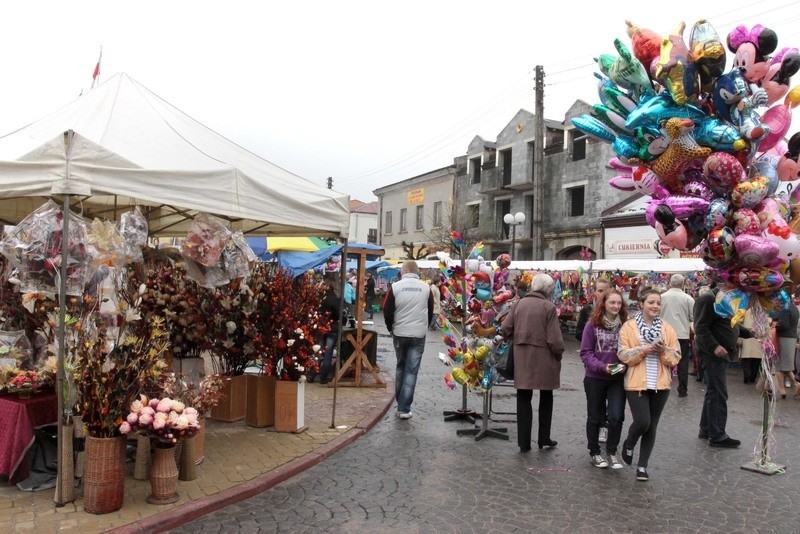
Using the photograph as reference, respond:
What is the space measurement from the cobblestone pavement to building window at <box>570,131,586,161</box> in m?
20.9

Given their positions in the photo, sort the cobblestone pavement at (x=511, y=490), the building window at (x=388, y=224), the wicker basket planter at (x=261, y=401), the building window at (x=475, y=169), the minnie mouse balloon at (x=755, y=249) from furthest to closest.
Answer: the building window at (x=388, y=224)
the building window at (x=475, y=169)
the wicker basket planter at (x=261, y=401)
the minnie mouse balloon at (x=755, y=249)
the cobblestone pavement at (x=511, y=490)

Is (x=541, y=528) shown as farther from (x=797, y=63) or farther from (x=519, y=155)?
(x=519, y=155)

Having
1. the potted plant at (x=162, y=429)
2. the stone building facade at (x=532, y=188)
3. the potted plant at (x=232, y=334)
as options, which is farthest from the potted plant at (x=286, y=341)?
the stone building facade at (x=532, y=188)

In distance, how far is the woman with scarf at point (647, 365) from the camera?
5.29m

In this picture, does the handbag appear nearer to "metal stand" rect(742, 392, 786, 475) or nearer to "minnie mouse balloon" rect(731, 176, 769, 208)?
"metal stand" rect(742, 392, 786, 475)

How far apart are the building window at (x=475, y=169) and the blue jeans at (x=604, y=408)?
28665 millimetres

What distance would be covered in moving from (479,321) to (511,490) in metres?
2.15

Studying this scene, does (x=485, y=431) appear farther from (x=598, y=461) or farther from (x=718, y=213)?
(x=718, y=213)

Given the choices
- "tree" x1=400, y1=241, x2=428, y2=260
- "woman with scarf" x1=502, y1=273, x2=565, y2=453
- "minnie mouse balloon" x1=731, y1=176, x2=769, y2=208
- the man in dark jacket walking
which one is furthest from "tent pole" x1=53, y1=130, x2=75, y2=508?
"tree" x1=400, y1=241, x2=428, y2=260

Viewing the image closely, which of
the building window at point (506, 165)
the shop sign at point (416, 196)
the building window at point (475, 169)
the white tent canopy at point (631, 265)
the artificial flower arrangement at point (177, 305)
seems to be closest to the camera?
the artificial flower arrangement at point (177, 305)

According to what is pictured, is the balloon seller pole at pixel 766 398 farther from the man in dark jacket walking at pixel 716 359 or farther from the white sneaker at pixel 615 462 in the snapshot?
the white sneaker at pixel 615 462

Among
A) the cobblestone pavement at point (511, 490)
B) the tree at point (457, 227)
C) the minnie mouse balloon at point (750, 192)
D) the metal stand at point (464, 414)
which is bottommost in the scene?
the cobblestone pavement at point (511, 490)

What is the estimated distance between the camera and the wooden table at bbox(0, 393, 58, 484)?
447 centimetres

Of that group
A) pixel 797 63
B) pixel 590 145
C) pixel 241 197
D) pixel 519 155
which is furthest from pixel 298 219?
pixel 519 155
